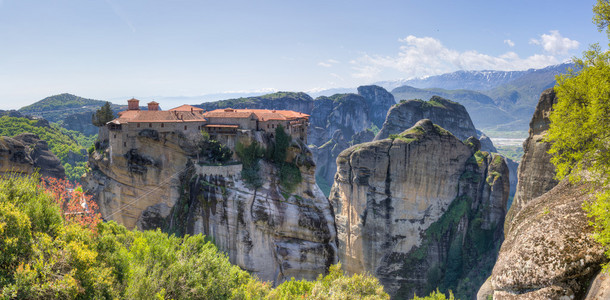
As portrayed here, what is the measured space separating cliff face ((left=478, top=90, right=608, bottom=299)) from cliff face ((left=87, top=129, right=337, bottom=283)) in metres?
23.2

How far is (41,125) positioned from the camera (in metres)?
90.9

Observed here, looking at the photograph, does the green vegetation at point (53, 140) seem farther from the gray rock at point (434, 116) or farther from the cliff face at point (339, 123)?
the gray rock at point (434, 116)

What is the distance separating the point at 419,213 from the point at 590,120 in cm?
4146

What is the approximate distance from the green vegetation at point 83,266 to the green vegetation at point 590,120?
9958 mm

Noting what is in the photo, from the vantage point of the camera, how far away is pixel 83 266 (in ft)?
38.1

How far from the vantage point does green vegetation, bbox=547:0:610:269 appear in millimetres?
8969

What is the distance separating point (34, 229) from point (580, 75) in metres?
18.8

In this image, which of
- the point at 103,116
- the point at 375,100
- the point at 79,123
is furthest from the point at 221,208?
the point at 375,100

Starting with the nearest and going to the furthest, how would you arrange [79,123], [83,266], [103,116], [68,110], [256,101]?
[83,266] → [103,116] → [79,123] → [256,101] → [68,110]

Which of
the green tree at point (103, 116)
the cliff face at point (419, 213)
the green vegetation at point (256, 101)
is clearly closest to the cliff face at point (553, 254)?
the cliff face at point (419, 213)

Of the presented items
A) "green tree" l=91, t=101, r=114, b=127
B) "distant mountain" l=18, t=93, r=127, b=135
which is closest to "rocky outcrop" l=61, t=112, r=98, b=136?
"distant mountain" l=18, t=93, r=127, b=135

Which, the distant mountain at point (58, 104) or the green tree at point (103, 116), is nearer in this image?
the green tree at point (103, 116)

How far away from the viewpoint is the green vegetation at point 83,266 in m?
10.3

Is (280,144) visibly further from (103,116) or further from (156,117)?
(103,116)
